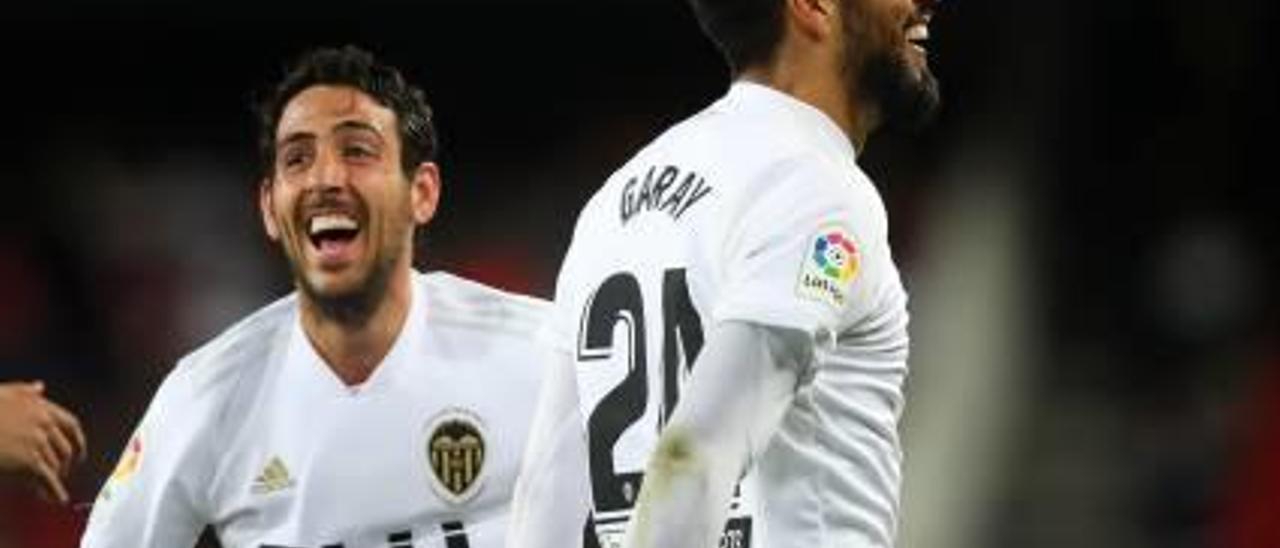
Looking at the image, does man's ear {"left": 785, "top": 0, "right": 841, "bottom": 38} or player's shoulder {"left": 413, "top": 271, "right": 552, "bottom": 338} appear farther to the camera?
player's shoulder {"left": 413, "top": 271, "right": 552, "bottom": 338}

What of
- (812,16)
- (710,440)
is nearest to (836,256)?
(710,440)

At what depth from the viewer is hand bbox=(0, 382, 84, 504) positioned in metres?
3.65

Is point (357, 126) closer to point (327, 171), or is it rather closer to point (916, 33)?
point (327, 171)

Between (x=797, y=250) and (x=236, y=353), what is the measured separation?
47.1 inches

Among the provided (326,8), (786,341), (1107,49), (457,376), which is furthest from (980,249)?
(786,341)

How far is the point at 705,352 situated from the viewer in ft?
9.62

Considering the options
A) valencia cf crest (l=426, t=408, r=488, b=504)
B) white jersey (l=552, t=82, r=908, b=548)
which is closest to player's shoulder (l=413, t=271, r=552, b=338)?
valencia cf crest (l=426, t=408, r=488, b=504)

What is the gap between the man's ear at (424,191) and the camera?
12.6 feet

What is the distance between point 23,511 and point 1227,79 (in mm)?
6484

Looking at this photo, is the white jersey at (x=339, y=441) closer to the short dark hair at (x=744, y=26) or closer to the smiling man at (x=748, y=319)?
the smiling man at (x=748, y=319)

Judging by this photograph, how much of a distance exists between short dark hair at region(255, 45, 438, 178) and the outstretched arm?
102cm

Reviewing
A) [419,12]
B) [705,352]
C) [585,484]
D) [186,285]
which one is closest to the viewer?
[705,352]

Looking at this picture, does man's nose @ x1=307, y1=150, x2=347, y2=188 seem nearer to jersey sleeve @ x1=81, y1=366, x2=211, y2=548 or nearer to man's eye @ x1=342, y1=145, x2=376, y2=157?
man's eye @ x1=342, y1=145, x2=376, y2=157

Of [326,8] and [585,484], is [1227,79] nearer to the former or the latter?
[326,8]
